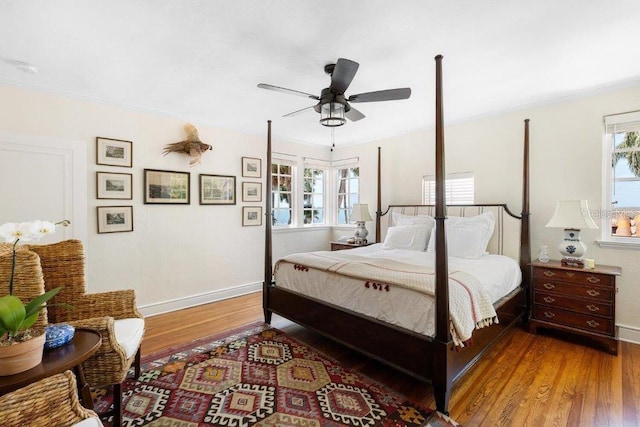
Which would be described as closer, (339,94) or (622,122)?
(339,94)

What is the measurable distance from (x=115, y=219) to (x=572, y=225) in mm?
4634

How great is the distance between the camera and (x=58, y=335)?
1.47 meters

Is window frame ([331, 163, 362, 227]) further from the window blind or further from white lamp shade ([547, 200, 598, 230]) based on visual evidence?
the window blind

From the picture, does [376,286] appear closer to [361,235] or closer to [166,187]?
[361,235]

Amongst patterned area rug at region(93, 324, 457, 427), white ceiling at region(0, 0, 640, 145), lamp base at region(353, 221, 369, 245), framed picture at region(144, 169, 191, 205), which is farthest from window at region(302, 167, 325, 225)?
patterned area rug at region(93, 324, 457, 427)

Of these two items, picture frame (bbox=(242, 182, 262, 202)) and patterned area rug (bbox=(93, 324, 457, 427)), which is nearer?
patterned area rug (bbox=(93, 324, 457, 427))

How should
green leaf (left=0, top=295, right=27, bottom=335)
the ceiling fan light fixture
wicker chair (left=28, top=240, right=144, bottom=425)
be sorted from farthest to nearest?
1. the ceiling fan light fixture
2. wicker chair (left=28, top=240, right=144, bottom=425)
3. green leaf (left=0, top=295, right=27, bottom=335)

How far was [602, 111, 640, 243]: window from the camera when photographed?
9.45 ft

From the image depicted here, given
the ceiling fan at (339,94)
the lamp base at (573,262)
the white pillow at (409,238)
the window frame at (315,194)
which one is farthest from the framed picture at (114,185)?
the lamp base at (573,262)

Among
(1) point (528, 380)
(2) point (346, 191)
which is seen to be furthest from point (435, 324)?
(2) point (346, 191)

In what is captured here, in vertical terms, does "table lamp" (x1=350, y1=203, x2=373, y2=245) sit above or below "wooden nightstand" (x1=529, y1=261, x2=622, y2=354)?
above

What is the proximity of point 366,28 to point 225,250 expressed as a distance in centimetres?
334

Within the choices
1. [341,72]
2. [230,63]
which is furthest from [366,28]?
[230,63]

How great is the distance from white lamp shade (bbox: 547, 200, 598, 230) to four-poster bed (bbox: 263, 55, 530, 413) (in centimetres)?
44
